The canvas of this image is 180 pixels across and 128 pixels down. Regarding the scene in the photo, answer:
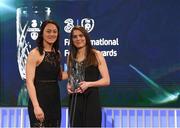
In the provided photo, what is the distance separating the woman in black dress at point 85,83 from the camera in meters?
2.13

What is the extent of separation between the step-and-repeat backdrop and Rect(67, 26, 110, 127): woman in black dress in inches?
46.0

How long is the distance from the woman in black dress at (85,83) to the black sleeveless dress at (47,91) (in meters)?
0.09

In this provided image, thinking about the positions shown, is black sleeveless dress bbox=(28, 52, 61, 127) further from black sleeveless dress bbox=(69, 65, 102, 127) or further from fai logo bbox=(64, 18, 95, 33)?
fai logo bbox=(64, 18, 95, 33)

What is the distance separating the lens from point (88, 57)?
2.14m

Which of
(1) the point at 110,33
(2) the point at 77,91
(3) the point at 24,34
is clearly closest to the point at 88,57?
(2) the point at 77,91

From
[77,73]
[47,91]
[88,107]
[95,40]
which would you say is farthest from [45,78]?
[95,40]

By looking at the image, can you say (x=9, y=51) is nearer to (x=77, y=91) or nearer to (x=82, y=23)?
(x=82, y=23)

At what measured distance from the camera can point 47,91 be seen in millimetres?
2148

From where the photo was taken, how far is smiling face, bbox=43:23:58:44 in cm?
216

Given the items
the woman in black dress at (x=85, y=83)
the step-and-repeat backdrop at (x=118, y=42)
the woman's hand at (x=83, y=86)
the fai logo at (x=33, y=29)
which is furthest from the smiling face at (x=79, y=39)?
the fai logo at (x=33, y=29)

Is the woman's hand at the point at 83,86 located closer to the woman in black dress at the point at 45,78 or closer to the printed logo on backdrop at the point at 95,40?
the woman in black dress at the point at 45,78

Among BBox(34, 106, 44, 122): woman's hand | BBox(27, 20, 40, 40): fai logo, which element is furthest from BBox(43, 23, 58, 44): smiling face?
BBox(27, 20, 40, 40): fai logo

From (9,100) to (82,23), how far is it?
0.99 metres

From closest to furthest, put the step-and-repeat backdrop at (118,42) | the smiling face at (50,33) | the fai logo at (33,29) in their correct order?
the smiling face at (50,33) → the step-and-repeat backdrop at (118,42) → the fai logo at (33,29)
